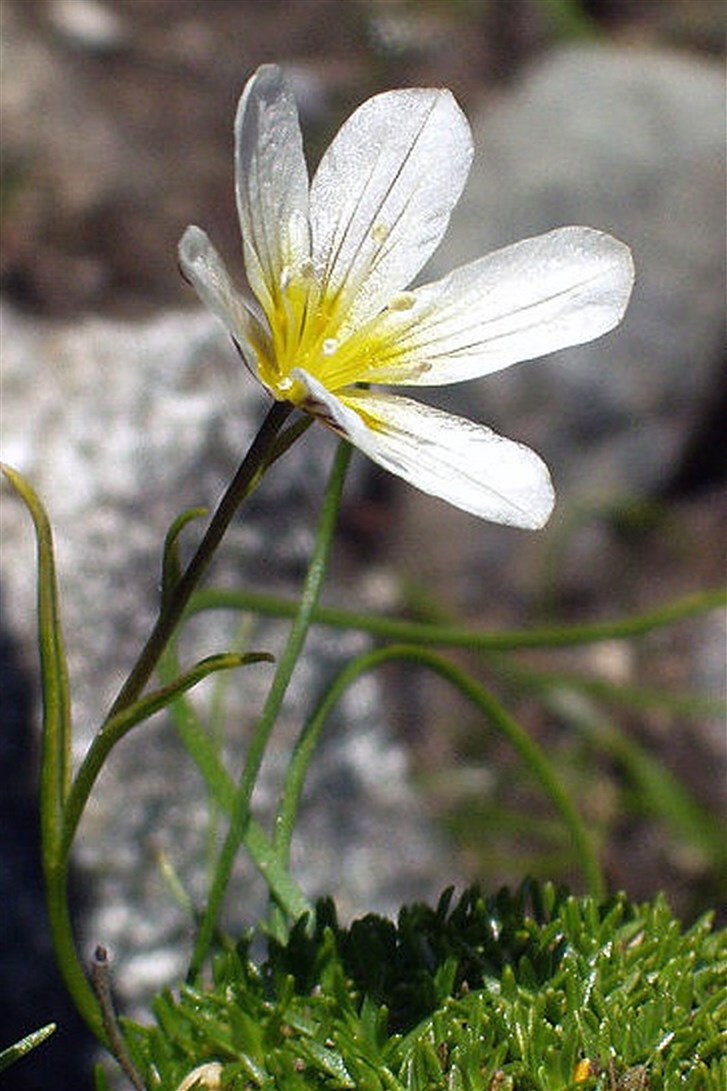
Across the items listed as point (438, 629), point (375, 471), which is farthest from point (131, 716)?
point (375, 471)

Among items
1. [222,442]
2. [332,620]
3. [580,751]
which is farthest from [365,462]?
[332,620]

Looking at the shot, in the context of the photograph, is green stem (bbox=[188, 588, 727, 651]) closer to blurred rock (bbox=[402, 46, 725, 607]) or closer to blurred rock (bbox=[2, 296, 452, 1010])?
blurred rock (bbox=[2, 296, 452, 1010])

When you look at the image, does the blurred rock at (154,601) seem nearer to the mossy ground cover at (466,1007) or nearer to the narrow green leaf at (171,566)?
the mossy ground cover at (466,1007)

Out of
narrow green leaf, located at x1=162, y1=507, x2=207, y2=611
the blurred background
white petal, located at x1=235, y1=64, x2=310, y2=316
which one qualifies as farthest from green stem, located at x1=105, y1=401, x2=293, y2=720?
the blurred background

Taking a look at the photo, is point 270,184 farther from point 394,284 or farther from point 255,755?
point 255,755

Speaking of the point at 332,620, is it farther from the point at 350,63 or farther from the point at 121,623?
the point at 350,63
